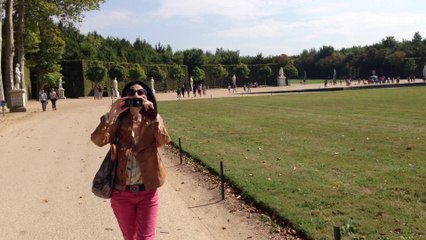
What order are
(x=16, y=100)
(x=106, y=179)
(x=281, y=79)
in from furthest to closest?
(x=281, y=79), (x=16, y=100), (x=106, y=179)

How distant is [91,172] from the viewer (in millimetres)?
11102

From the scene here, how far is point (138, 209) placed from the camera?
4488 mm

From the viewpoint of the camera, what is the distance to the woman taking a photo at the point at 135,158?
4.45m

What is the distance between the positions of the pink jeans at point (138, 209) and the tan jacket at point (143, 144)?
10 cm

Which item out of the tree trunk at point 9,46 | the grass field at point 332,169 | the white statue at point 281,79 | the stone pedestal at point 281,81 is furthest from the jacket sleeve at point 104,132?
the stone pedestal at point 281,81

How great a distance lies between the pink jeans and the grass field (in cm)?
230

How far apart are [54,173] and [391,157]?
7614 millimetres

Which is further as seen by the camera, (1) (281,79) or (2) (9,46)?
(1) (281,79)

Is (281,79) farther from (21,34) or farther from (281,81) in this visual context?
(21,34)

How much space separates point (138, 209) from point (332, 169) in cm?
628

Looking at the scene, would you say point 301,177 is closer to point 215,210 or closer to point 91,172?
point 215,210

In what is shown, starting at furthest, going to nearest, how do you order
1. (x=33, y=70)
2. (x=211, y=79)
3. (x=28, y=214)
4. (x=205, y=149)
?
1. (x=211, y=79)
2. (x=33, y=70)
3. (x=205, y=149)
4. (x=28, y=214)

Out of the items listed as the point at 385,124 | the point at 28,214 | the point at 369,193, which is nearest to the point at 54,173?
the point at 28,214

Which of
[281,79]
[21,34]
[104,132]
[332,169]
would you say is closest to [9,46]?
[21,34]
